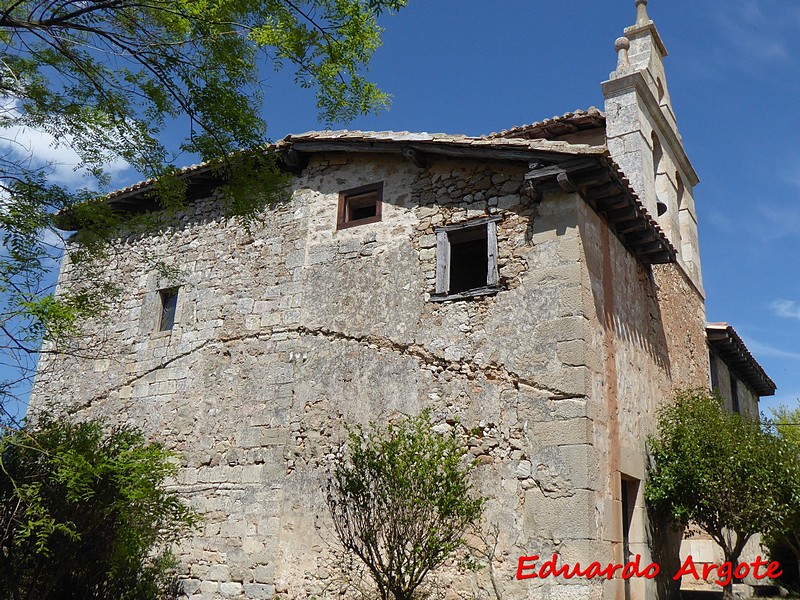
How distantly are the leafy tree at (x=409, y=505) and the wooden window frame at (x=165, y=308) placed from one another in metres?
4.82

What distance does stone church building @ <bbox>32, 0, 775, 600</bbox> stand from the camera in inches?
309

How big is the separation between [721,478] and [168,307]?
28.0 ft

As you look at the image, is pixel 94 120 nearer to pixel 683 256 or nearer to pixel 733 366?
pixel 683 256

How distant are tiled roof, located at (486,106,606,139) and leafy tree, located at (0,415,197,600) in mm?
7261

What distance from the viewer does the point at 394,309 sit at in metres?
9.31

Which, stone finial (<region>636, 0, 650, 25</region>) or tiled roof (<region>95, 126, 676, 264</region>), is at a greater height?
stone finial (<region>636, 0, 650, 25</region>)

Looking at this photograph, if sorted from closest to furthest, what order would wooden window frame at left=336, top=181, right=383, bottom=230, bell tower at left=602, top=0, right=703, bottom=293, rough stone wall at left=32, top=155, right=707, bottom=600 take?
rough stone wall at left=32, top=155, right=707, bottom=600
wooden window frame at left=336, top=181, right=383, bottom=230
bell tower at left=602, top=0, right=703, bottom=293

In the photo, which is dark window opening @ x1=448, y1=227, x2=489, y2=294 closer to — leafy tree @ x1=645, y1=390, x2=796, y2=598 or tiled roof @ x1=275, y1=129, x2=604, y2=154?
tiled roof @ x1=275, y1=129, x2=604, y2=154

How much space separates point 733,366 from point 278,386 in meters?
11.8

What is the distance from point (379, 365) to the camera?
9.10m

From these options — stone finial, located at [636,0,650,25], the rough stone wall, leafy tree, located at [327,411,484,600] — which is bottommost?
leafy tree, located at [327,411,484,600]
